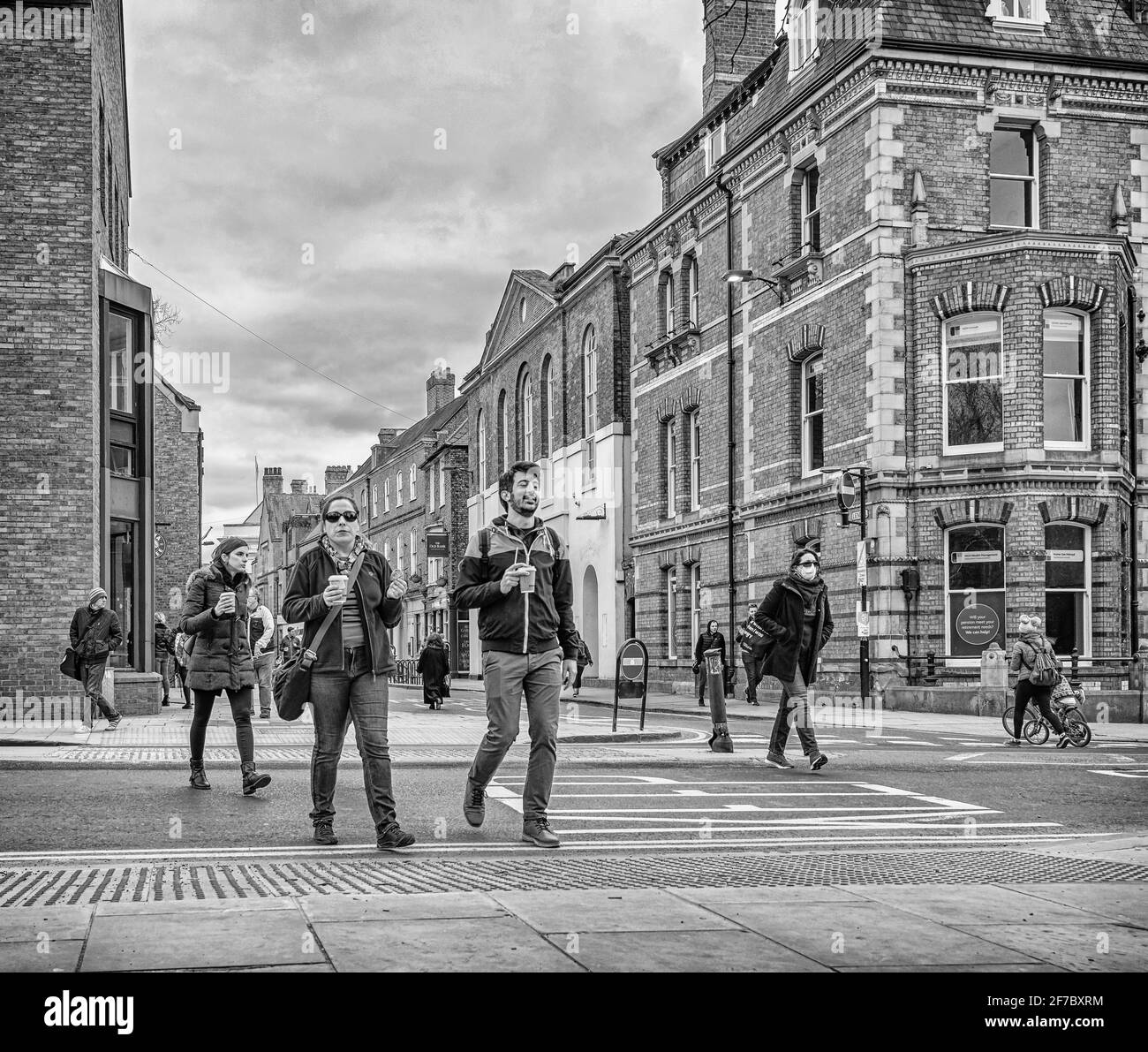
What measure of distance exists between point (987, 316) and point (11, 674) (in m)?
17.2

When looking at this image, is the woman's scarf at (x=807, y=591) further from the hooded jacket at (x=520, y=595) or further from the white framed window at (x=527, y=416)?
the white framed window at (x=527, y=416)

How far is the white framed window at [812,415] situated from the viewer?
2892 centimetres

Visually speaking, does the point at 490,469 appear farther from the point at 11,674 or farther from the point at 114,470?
the point at 11,674

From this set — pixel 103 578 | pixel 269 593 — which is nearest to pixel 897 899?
pixel 103 578

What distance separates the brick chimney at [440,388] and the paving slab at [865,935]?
68.6 metres

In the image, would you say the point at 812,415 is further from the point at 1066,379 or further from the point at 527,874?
the point at 527,874

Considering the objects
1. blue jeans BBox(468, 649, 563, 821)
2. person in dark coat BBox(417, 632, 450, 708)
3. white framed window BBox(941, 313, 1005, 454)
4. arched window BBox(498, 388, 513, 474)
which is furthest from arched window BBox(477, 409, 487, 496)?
blue jeans BBox(468, 649, 563, 821)

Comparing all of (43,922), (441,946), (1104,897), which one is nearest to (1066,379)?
(1104,897)

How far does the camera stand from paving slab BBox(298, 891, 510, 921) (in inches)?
201

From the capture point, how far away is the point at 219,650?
10.3 meters

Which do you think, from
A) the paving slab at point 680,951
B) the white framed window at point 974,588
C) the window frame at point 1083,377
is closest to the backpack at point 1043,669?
the white framed window at point 974,588

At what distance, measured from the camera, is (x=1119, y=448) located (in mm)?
25250

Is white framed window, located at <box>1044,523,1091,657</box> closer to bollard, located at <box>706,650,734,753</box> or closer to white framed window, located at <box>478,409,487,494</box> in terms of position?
bollard, located at <box>706,650,734,753</box>

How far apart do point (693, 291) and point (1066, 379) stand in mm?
12549
